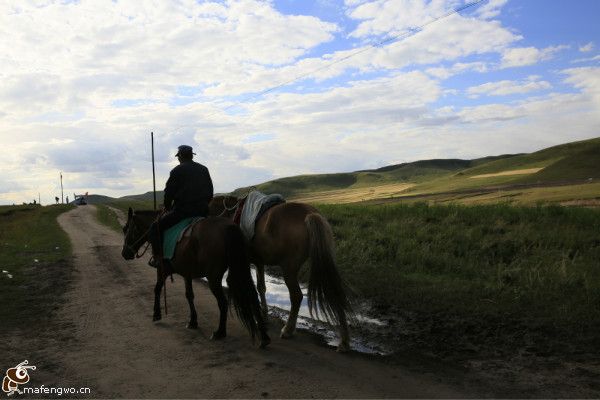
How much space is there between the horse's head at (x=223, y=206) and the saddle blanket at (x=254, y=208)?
0.51m

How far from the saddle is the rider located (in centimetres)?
68

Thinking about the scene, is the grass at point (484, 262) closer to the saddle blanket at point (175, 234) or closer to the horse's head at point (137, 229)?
the saddle blanket at point (175, 234)

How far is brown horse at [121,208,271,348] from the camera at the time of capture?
672 centimetres

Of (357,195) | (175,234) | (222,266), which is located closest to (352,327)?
(222,266)

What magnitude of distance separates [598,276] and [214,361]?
339 inches

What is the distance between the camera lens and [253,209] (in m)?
7.75

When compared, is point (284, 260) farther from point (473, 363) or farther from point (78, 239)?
point (78, 239)

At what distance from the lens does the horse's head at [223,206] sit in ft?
27.9

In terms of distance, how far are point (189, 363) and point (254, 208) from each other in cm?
273

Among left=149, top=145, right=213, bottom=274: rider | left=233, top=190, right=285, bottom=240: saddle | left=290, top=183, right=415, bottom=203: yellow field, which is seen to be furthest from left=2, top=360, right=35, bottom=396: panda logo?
left=290, top=183, right=415, bottom=203: yellow field

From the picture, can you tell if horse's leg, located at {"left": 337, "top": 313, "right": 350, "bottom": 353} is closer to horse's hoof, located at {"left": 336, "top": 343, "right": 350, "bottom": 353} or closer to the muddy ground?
horse's hoof, located at {"left": 336, "top": 343, "right": 350, "bottom": 353}

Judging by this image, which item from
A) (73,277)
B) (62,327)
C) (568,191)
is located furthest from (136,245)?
(568,191)

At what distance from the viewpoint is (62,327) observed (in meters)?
8.07

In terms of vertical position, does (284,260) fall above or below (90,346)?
above
